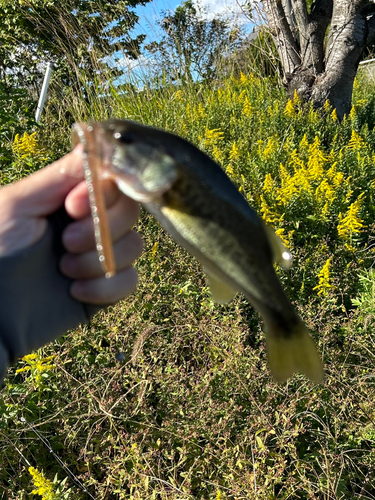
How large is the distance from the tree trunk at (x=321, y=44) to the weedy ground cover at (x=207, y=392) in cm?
304

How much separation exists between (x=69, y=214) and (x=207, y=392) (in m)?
1.48

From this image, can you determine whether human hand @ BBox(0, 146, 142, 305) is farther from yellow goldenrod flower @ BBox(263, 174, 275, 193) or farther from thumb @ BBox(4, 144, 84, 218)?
yellow goldenrod flower @ BBox(263, 174, 275, 193)

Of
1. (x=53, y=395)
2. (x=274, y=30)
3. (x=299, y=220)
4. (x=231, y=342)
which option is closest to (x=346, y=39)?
(x=274, y=30)

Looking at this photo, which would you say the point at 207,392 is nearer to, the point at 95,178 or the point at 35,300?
the point at 35,300

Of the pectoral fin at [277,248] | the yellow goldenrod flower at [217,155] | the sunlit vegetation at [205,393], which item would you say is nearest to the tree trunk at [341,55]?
the yellow goldenrod flower at [217,155]

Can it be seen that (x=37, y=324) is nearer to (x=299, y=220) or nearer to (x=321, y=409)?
(x=321, y=409)

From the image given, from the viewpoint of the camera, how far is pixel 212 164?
38.4 inches

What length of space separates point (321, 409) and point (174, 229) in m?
1.74

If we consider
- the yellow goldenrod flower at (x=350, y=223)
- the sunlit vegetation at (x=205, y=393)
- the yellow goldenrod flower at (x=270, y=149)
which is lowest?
the sunlit vegetation at (x=205, y=393)

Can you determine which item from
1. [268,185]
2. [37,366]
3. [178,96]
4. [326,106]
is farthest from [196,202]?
[326,106]

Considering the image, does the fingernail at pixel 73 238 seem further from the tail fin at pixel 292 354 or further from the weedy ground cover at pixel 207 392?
the weedy ground cover at pixel 207 392

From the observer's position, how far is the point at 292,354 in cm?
123

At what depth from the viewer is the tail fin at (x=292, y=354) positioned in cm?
121

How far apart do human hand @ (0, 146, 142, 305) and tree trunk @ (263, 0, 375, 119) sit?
5533 millimetres
